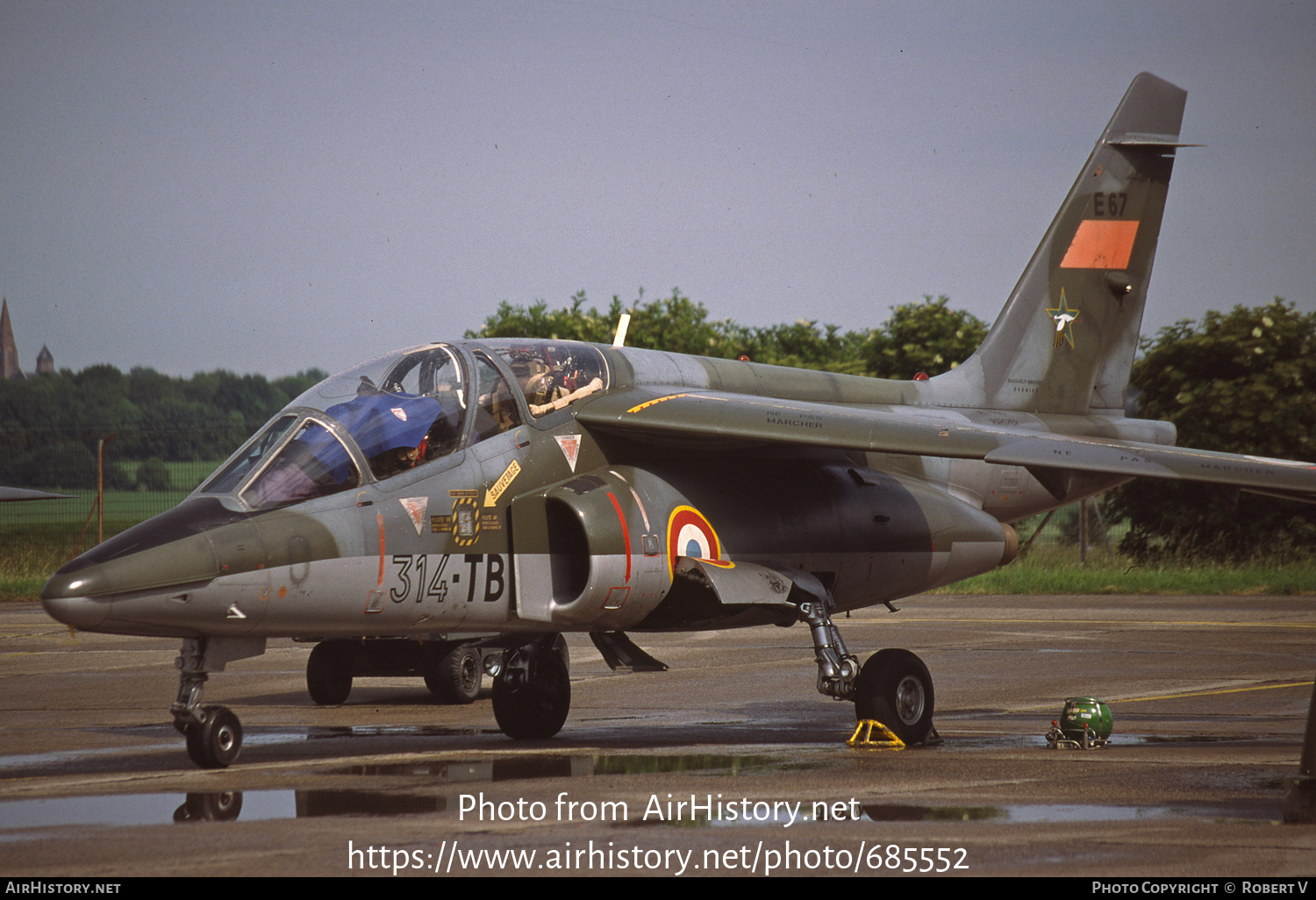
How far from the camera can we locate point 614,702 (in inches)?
550

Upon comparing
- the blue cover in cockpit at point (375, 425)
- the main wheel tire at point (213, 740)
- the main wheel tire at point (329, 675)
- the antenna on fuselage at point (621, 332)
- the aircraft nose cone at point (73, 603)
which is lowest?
the main wheel tire at point (329, 675)

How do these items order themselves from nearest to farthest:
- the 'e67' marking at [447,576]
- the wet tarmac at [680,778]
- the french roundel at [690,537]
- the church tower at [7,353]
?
the wet tarmac at [680,778] → the 'e67' marking at [447,576] → the french roundel at [690,537] → the church tower at [7,353]

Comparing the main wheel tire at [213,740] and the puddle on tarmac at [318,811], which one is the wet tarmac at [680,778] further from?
the main wheel tire at [213,740]

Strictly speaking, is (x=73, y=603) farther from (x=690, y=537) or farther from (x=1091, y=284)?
(x=1091, y=284)

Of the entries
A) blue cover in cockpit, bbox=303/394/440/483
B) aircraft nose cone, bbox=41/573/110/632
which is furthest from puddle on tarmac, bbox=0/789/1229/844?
blue cover in cockpit, bbox=303/394/440/483

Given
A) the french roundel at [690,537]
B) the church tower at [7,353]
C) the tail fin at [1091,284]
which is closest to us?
the french roundel at [690,537]

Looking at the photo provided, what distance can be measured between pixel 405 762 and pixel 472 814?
238cm

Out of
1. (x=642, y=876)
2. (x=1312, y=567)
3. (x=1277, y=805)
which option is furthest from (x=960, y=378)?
(x=1312, y=567)

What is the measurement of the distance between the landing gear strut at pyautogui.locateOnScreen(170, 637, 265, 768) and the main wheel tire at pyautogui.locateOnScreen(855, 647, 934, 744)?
187 inches

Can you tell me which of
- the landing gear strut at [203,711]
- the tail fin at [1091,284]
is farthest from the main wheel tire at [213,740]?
the tail fin at [1091,284]

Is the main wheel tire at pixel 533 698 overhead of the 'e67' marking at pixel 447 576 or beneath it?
beneath

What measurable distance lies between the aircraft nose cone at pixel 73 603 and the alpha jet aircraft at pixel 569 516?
0.01 metres

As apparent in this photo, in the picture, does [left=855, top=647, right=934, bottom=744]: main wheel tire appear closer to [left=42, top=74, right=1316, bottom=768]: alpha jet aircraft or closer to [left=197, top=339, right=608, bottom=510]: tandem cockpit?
[left=42, top=74, right=1316, bottom=768]: alpha jet aircraft

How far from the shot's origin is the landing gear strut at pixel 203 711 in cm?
888
